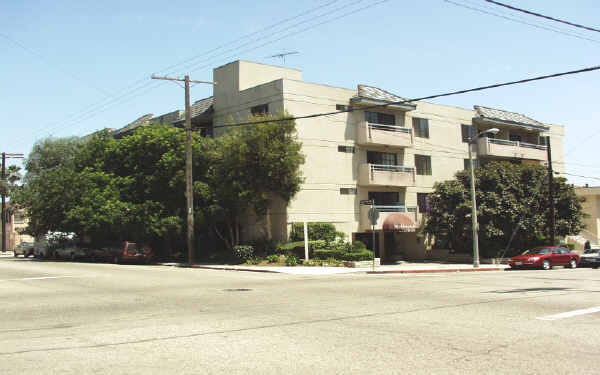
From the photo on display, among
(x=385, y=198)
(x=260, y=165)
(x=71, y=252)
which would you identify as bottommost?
(x=71, y=252)

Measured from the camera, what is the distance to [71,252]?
141 ft

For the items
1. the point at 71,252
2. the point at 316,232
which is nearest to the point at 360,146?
the point at 316,232

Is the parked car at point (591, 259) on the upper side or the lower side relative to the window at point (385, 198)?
lower

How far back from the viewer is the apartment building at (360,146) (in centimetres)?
3496

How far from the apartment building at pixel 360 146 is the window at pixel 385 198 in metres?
0.07

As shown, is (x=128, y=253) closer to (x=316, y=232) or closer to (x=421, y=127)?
(x=316, y=232)

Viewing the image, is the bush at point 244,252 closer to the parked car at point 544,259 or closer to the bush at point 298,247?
the bush at point 298,247

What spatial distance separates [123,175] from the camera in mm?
38812

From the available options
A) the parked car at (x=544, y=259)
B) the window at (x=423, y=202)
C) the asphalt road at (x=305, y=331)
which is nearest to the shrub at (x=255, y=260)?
the window at (x=423, y=202)

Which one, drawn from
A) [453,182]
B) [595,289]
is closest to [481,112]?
[453,182]

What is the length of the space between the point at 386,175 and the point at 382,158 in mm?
2053

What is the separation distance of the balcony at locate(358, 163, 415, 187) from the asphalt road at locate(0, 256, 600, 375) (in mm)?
21113

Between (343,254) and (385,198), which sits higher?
(385,198)

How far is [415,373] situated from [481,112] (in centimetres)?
A: 4193
